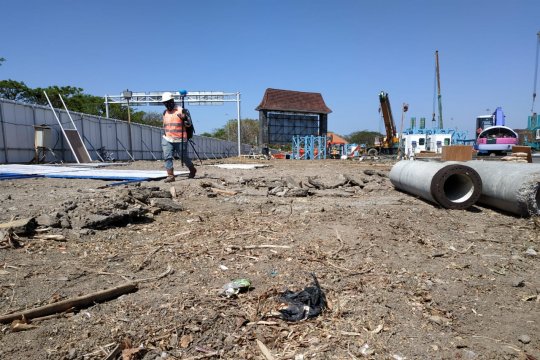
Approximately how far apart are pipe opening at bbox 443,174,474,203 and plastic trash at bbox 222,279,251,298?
14.9 ft

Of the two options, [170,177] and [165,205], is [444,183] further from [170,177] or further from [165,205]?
[170,177]

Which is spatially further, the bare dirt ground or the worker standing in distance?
the worker standing in distance

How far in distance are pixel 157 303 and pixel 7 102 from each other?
16945mm

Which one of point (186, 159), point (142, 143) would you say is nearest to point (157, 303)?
point (186, 159)

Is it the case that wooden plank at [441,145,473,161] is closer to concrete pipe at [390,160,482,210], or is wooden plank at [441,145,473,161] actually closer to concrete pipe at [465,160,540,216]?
concrete pipe at [390,160,482,210]

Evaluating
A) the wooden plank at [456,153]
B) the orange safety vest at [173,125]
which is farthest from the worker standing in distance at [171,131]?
the wooden plank at [456,153]

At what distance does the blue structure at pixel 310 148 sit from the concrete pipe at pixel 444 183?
27305mm

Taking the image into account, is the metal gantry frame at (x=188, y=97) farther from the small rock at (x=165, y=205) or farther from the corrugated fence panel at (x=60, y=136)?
the small rock at (x=165, y=205)

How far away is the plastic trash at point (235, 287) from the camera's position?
8.41ft

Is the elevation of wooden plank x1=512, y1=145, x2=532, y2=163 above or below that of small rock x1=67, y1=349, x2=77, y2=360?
above

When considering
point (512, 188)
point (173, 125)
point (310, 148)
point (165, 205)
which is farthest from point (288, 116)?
point (165, 205)

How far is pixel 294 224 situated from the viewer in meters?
4.50

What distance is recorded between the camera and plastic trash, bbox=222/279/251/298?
8.41ft

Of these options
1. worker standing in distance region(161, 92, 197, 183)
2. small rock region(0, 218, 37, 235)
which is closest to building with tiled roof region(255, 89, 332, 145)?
worker standing in distance region(161, 92, 197, 183)
